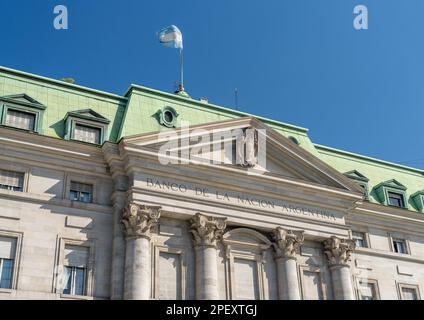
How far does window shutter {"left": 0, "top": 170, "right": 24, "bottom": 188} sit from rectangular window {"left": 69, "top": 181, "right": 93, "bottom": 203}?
3.00 metres

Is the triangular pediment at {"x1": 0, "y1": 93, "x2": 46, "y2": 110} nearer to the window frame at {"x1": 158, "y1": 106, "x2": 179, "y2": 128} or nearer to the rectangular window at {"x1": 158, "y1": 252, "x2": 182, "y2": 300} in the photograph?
the window frame at {"x1": 158, "y1": 106, "x2": 179, "y2": 128}

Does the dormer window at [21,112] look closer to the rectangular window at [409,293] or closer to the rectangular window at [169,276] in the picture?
the rectangular window at [169,276]

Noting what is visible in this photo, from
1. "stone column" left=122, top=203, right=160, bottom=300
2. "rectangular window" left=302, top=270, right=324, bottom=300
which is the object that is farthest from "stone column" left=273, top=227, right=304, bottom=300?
"stone column" left=122, top=203, right=160, bottom=300

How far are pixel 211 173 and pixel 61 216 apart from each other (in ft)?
32.2

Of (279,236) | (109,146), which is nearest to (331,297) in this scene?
(279,236)

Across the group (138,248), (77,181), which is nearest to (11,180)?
(77,181)

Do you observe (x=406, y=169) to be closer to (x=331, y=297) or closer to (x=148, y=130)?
(x=331, y=297)

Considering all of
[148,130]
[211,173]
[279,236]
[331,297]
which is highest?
[148,130]

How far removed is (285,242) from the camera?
41594mm

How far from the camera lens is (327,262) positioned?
43.7 meters

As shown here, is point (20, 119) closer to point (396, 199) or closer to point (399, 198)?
point (396, 199)

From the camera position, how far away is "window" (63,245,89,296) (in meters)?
35.6

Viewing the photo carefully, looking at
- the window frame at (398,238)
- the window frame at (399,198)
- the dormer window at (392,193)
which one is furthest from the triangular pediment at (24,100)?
the window frame at (399,198)
